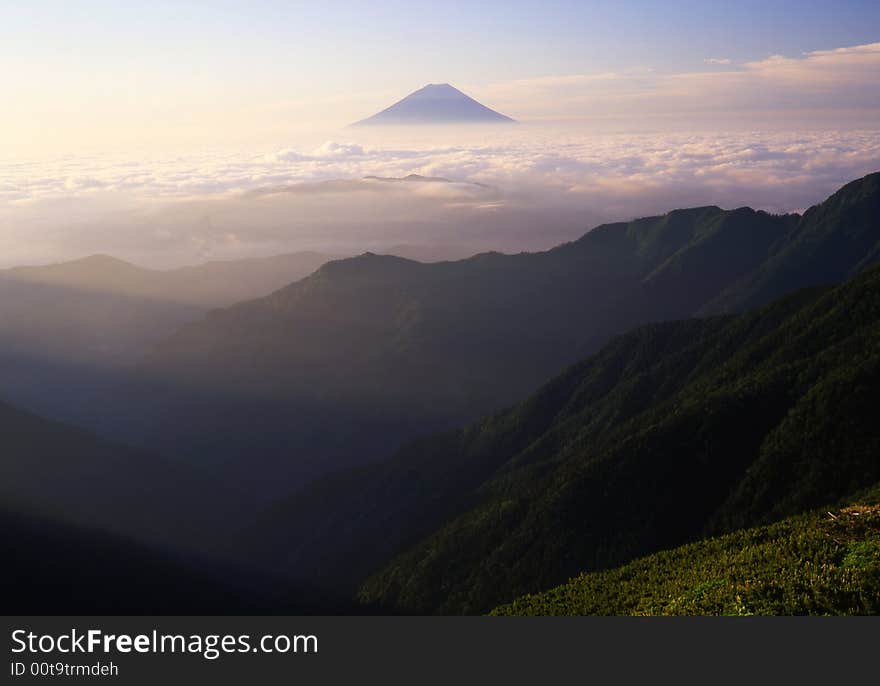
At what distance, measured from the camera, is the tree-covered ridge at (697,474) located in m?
90.1

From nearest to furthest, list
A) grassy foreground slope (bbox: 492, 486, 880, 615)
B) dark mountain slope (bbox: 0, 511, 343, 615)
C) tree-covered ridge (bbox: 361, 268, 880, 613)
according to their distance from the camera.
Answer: grassy foreground slope (bbox: 492, 486, 880, 615) < dark mountain slope (bbox: 0, 511, 343, 615) < tree-covered ridge (bbox: 361, 268, 880, 613)

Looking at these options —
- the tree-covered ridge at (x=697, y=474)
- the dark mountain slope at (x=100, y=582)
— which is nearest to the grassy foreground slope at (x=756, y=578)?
the tree-covered ridge at (x=697, y=474)

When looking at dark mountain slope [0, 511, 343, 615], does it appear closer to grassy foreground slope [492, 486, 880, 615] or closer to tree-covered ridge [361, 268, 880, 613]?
tree-covered ridge [361, 268, 880, 613]

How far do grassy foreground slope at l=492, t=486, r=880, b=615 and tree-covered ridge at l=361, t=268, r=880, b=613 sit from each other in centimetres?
3823

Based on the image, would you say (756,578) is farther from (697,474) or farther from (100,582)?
(100,582)

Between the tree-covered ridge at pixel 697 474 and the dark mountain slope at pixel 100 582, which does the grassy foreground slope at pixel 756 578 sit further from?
the dark mountain slope at pixel 100 582

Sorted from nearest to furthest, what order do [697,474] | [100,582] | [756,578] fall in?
[756,578], [100,582], [697,474]

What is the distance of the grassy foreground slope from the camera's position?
1147 inches

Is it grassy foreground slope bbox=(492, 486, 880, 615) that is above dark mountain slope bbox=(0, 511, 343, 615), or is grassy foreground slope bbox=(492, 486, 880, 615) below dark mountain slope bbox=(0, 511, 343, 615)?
above

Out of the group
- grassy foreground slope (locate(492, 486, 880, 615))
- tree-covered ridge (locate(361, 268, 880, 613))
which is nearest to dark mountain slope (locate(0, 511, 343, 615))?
tree-covered ridge (locate(361, 268, 880, 613))

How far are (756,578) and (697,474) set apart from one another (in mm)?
73618

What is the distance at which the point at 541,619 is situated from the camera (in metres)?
27.5

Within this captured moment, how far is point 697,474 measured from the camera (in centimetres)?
10381

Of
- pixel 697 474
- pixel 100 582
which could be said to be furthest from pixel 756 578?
pixel 100 582
